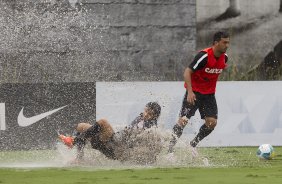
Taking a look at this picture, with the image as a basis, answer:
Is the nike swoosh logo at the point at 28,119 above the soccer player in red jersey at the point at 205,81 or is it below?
below

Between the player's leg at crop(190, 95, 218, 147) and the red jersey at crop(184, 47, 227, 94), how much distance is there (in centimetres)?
13

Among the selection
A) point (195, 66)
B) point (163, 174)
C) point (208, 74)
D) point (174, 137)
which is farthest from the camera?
point (208, 74)

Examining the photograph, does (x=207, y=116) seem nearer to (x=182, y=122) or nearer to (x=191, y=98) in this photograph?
(x=182, y=122)

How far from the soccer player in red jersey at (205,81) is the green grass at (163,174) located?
717mm

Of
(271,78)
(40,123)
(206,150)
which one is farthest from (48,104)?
(271,78)

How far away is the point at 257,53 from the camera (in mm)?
23547

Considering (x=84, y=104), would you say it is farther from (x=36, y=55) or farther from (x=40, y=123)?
(x=36, y=55)

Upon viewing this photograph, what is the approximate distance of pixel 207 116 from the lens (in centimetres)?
1417

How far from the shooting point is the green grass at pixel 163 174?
1026cm

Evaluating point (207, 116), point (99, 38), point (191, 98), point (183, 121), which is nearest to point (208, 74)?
point (207, 116)

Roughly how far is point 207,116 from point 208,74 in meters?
0.65

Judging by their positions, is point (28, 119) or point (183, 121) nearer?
point (183, 121)

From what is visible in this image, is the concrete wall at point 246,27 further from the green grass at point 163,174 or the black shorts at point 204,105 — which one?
the green grass at point 163,174

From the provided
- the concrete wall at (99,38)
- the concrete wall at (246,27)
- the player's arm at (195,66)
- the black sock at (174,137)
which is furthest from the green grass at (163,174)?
the concrete wall at (246,27)
